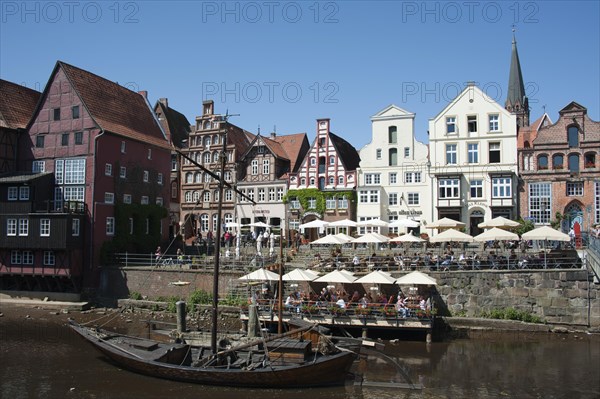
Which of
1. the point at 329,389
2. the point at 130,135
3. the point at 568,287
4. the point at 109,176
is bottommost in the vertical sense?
the point at 329,389

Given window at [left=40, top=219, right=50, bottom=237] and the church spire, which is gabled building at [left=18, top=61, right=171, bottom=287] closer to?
window at [left=40, top=219, right=50, bottom=237]

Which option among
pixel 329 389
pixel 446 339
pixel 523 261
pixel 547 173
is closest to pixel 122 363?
pixel 329 389

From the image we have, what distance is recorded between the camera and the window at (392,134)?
163 feet

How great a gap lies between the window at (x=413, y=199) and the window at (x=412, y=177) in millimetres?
1188

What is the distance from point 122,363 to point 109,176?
23726 mm

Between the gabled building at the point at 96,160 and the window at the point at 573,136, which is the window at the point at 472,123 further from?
the gabled building at the point at 96,160

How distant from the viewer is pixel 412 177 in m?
48.8

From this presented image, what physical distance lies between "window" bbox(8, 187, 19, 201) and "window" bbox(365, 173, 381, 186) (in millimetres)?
28866

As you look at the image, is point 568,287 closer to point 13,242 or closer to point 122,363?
point 122,363

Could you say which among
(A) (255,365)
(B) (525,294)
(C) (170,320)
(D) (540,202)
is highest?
(D) (540,202)

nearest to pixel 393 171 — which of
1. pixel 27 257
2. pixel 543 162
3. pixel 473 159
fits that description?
pixel 473 159

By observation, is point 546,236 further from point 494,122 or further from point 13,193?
point 13,193

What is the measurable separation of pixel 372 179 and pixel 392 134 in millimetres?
4423

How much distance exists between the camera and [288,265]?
3775 centimetres
